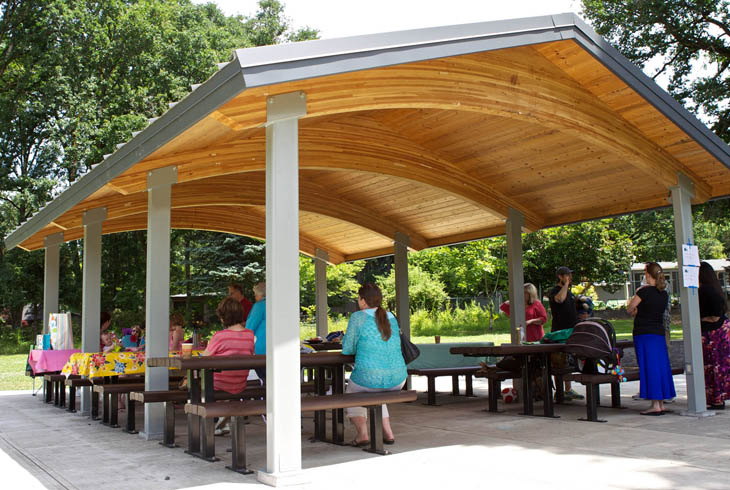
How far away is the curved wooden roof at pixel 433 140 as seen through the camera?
505 cm

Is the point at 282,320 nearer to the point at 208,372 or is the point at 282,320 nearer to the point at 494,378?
the point at 208,372

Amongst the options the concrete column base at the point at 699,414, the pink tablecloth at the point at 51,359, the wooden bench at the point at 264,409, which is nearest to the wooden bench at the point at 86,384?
the pink tablecloth at the point at 51,359

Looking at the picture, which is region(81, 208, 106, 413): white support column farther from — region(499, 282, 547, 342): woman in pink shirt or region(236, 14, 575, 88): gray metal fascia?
region(499, 282, 547, 342): woman in pink shirt

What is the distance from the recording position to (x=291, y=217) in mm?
4695

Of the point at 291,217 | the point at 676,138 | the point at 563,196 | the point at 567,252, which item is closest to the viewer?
the point at 291,217

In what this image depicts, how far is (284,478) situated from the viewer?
4.44 m

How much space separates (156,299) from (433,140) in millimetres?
3863

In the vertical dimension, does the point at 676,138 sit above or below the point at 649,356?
above

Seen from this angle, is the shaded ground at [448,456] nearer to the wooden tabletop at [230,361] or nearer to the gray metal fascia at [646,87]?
the wooden tabletop at [230,361]

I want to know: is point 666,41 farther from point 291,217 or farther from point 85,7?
point 85,7

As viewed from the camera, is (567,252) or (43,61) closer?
(43,61)

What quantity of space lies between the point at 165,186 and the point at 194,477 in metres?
3.21

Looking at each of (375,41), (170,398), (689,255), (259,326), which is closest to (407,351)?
(259,326)

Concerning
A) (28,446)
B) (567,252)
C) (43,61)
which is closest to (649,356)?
(28,446)
